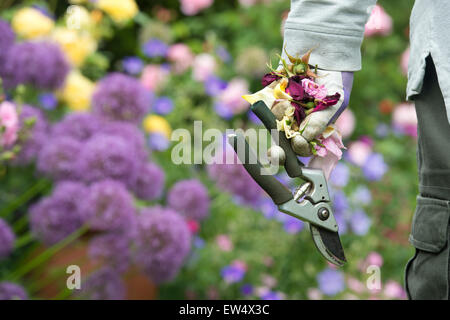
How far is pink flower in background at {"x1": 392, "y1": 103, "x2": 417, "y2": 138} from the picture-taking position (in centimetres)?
311

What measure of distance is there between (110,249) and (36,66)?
683 millimetres

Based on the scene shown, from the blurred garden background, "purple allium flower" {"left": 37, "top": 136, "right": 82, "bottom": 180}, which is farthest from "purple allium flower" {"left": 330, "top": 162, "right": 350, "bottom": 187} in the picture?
"purple allium flower" {"left": 37, "top": 136, "right": 82, "bottom": 180}

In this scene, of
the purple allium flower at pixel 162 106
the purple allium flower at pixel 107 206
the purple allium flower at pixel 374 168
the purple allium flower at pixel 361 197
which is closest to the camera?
the purple allium flower at pixel 107 206

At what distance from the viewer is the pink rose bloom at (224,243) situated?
256 cm

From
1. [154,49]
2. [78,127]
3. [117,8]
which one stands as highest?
[117,8]

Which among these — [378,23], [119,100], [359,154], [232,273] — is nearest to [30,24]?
[119,100]

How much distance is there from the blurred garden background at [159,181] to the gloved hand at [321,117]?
79 cm

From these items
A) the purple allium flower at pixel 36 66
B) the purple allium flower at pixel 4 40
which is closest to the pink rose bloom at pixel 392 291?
the purple allium flower at pixel 36 66

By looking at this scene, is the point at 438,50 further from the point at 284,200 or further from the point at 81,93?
the point at 81,93

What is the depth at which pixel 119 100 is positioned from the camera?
216 cm

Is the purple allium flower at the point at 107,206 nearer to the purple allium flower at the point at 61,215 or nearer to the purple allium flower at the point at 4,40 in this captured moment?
the purple allium flower at the point at 61,215

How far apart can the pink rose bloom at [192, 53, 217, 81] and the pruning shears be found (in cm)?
208

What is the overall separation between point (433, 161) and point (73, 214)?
3.58ft

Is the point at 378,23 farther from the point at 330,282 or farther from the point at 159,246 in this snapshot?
the point at 159,246
